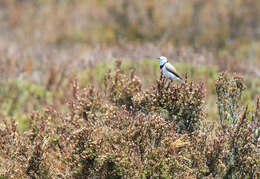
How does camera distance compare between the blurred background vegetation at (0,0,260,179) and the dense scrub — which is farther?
the blurred background vegetation at (0,0,260,179)

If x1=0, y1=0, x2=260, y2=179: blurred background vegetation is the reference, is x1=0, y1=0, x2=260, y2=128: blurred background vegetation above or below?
above

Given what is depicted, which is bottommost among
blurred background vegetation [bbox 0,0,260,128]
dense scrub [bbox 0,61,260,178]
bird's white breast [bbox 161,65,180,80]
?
dense scrub [bbox 0,61,260,178]

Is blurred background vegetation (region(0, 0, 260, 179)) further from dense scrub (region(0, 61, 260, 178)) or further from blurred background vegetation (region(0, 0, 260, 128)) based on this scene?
blurred background vegetation (region(0, 0, 260, 128))

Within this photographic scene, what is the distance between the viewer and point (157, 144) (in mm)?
5859

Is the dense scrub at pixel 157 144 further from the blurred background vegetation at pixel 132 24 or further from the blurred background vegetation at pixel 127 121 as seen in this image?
the blurred background vegetation at pixel 132 24

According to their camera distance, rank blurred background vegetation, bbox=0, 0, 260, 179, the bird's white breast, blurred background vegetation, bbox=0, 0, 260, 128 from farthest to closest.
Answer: blurred background vegetation, bbox=0, 0, 260, 128, the bird's white breast, blurred background vegetation, bbox=0, 0, 260, 179

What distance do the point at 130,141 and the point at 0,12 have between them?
2367 cm

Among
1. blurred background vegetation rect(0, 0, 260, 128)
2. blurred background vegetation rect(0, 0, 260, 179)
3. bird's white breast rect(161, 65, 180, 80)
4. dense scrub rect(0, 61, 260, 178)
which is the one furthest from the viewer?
blurred background vegetation rect(0, 0, 260, 128)

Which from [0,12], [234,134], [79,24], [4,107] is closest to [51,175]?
[234,134]

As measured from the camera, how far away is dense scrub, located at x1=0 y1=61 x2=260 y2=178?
18.5 ft

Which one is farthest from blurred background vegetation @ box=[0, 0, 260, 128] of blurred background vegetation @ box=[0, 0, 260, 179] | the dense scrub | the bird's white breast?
the dense scrub

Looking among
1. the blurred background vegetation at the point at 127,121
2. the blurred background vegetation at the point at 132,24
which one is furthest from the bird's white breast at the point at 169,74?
the blurred background vegetation at the point at 132,24

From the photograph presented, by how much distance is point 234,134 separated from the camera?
609 cm

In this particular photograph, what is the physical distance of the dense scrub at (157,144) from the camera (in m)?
5.64
